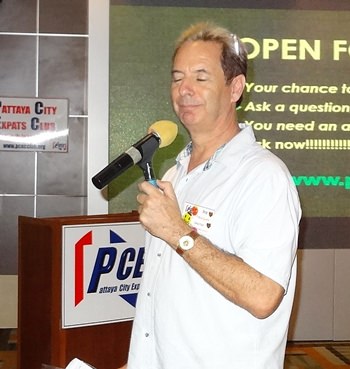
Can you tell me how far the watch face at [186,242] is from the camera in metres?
1.54

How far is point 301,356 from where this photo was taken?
5.49 metres

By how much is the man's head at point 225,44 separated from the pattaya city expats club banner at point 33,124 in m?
4.09

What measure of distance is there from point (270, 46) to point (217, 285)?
4.60 metres

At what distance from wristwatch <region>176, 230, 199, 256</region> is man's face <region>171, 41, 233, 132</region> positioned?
332 mm

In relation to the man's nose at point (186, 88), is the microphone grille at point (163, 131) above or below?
below

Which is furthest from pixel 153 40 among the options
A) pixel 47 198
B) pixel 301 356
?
pixel 301 356

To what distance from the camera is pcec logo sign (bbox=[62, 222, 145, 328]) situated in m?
3.19

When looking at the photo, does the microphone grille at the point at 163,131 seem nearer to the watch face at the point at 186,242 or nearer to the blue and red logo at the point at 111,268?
the watch face at the point at 186,242

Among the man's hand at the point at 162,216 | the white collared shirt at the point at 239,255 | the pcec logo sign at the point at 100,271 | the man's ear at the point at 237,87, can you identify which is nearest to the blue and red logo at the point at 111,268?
the pcec logo sign at the point at 100,271

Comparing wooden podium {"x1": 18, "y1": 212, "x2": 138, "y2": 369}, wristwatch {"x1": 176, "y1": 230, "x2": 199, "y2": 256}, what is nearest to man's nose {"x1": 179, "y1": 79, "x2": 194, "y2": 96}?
wristwatch {"x1": 176, "y1": 230, "x2": 199, "y2": 256}

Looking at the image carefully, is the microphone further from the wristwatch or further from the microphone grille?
the wristwatch

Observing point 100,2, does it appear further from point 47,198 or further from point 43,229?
point 43,229

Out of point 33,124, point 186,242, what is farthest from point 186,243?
point 33,124

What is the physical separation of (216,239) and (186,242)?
3.7 inches
